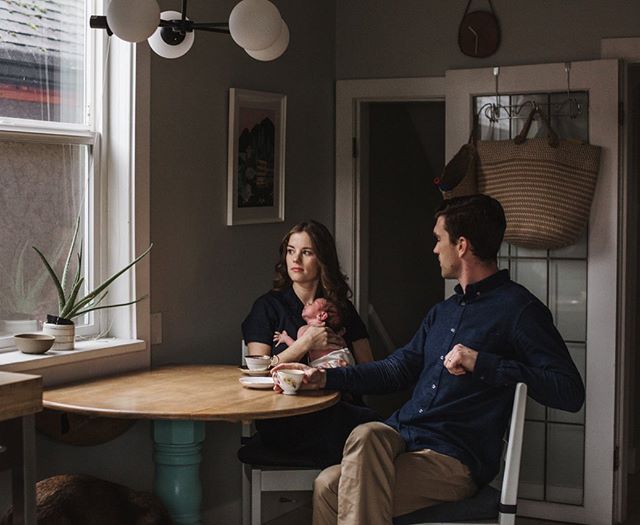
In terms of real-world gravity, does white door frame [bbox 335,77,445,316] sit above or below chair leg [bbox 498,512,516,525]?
above

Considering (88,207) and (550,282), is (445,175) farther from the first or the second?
(88,207)

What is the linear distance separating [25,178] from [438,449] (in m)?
1.58

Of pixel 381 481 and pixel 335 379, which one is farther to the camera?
pixel 335 379

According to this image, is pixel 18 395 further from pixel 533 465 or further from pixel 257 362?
pixel 533 465

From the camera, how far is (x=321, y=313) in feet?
12.1

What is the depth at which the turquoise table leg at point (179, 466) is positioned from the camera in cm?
314

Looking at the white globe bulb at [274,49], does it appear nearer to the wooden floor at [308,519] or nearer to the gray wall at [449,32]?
the gray wall at [449,32]

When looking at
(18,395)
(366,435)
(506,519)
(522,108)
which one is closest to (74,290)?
(18,395)

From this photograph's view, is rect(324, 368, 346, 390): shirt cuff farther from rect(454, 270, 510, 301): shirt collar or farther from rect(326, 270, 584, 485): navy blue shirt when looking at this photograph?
rect(454, 270, 510, 301): shirt collar

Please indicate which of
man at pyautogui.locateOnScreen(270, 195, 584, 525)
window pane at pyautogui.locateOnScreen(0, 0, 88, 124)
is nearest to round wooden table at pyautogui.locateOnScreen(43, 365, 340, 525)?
man at pyautogui.locateOnScreen(270, 195, 584, 525)

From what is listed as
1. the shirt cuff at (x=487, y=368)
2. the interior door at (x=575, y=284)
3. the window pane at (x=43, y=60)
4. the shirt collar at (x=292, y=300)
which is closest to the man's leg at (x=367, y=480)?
the shirt cuff at (x=487, y=368)

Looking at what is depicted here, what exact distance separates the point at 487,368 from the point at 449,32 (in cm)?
226

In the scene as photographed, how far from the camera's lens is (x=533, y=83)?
14.7 feet

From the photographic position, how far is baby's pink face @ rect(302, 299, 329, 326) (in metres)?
3.70
